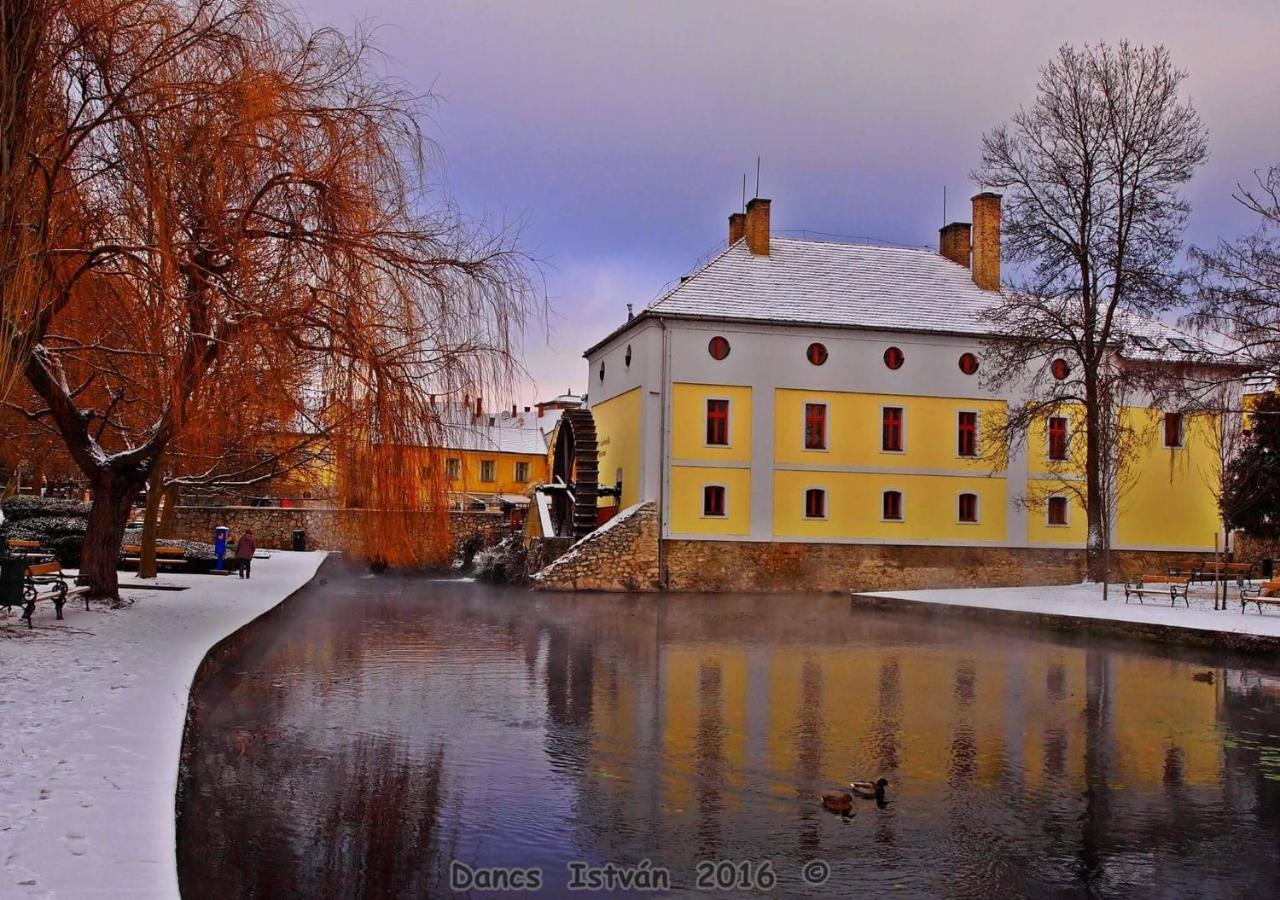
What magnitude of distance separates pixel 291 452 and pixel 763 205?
23552mm

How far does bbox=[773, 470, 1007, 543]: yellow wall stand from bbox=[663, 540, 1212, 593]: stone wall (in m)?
0.44

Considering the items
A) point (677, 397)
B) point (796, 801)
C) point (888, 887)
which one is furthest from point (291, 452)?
point (677, 397)

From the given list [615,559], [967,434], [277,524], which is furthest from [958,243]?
[277,524]

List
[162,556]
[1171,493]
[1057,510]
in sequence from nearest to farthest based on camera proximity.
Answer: [162,556]
[1057,510]
[1171,493]

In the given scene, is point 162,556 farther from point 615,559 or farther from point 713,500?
point 713,500

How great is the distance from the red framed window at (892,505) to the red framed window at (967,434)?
2534mm

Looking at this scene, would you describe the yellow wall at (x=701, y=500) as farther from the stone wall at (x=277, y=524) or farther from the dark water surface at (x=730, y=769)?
the dark water surface at (x=730, y=769)

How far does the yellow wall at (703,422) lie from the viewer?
3244 cm

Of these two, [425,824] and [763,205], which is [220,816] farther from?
[763,205]

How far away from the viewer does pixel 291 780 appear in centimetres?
792

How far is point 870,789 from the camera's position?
777 cm

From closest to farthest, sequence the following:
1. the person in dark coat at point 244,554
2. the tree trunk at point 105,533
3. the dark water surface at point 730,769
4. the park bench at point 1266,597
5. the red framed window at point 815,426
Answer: the dark water surface at point 730,769
the tree trunk at point 105,533
the park bench at point 1266,597
the person in dark coat at point 244,554
the red framed window at point 815,426

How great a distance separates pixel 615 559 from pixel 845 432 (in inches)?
317

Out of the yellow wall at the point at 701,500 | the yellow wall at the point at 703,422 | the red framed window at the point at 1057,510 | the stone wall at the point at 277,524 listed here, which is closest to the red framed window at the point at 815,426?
the yellow wall at the point at 703,422
